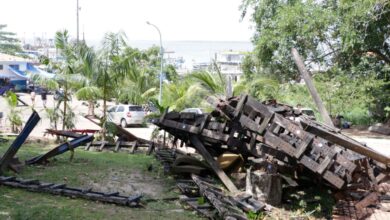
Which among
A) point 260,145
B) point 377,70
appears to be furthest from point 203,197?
point 377,70

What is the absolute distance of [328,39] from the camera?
24703 millimetres

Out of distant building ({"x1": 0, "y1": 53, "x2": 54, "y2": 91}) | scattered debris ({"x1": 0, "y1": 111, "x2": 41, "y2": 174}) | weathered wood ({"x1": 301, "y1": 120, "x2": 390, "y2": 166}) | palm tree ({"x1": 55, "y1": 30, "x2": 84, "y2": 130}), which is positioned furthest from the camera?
distant building ({"x1": 0, "y1": 53, "x2": 54, "y2": 91})

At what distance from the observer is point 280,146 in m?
8.22

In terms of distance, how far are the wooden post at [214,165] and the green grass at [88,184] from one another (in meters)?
1.02

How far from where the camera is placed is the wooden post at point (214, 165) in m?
9.91

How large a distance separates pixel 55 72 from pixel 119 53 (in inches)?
110

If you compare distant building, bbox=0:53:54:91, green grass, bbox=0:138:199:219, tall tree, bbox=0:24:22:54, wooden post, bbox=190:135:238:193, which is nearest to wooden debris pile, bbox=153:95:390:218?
wooden post, bbox=190:135:238:193

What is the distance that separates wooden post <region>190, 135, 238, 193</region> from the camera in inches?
390

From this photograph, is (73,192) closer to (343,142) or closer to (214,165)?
(214,165)

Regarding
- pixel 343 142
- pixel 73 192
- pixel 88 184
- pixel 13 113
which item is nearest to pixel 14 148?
pixel 88 184

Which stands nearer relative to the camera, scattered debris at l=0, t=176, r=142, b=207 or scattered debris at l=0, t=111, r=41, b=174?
scattered debris at l=0, t=176, r=142, b=207

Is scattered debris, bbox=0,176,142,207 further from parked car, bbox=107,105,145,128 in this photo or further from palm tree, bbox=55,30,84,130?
parked car, bbox=107,105,145,128

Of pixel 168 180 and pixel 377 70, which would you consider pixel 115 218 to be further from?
pixel 377 70

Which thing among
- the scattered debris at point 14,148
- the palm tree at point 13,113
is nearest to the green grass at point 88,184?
the scattered debris at point 14,148
